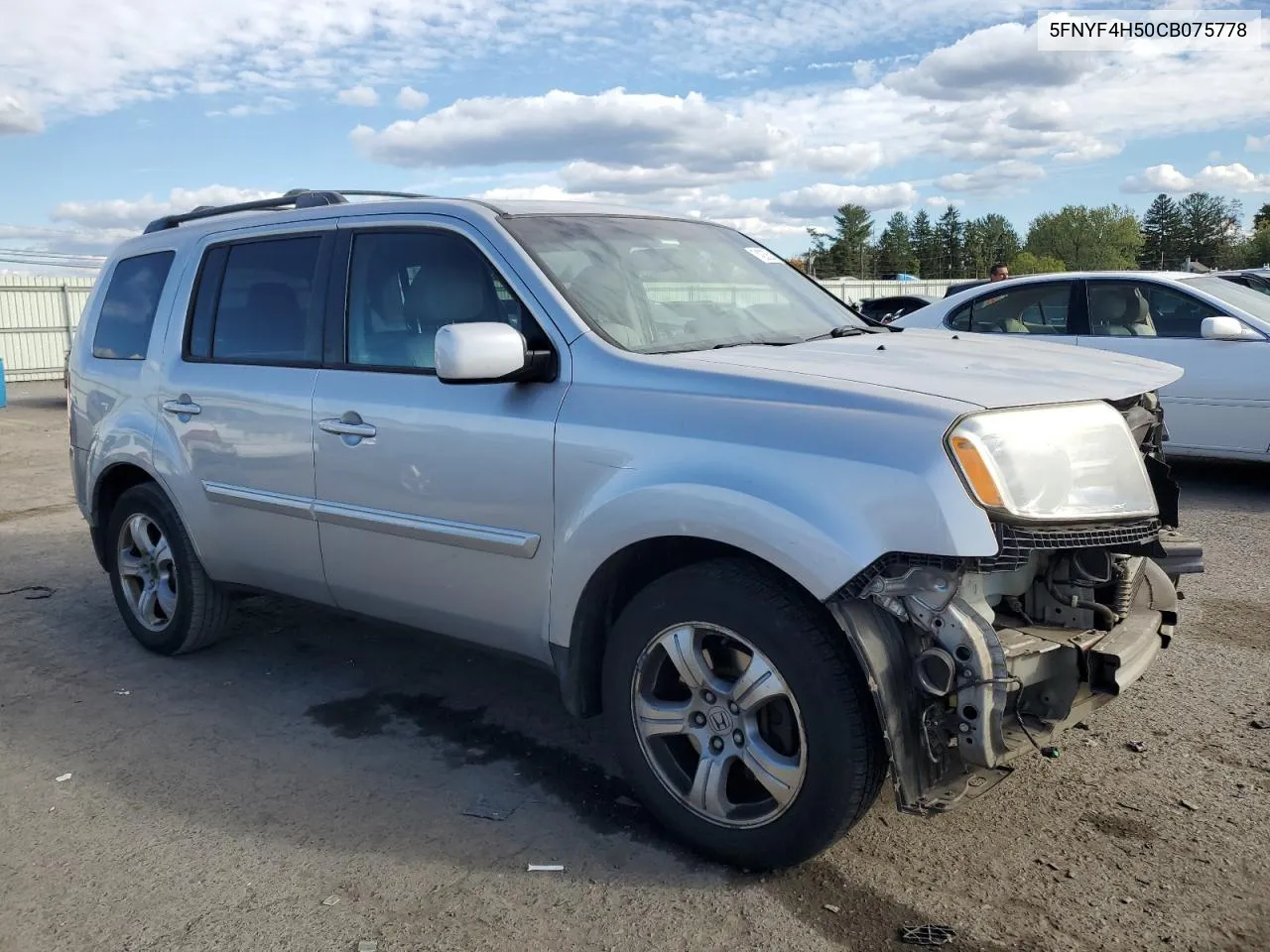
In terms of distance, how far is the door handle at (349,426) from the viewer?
382cm

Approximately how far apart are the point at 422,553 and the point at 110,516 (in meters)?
2.35

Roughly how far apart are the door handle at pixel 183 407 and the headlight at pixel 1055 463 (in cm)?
326

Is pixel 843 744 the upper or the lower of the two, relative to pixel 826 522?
lower

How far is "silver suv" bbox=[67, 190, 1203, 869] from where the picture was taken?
2.70 metres

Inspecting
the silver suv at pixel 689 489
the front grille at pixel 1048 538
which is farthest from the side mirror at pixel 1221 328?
Result: the front grille at pixel 1048 538

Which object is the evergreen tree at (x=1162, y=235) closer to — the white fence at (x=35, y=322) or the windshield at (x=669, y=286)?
the white fence at (x=35, y=322)

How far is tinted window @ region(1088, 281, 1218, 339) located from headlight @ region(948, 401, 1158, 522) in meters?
5.73

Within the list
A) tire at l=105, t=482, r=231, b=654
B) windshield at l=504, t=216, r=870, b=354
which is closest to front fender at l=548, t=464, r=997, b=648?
windshield at l=504, t=216, r=870, b=354

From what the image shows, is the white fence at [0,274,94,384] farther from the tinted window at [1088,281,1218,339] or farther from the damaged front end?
the damaged front end

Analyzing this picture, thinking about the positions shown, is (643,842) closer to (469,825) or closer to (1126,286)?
(469,825)

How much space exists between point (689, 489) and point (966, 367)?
95 centimetres

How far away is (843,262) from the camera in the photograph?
375 ft

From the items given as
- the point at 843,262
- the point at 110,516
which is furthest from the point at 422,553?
the point at 843,262

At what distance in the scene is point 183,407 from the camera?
465 centimetres
